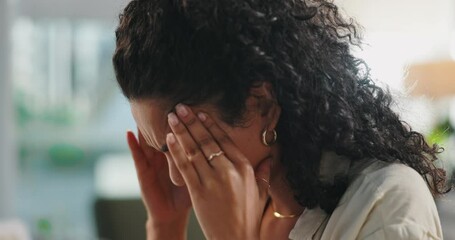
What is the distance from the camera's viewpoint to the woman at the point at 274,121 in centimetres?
97

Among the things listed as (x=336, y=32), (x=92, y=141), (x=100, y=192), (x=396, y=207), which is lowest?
(x=100, y=192)

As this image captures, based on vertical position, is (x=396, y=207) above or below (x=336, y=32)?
below

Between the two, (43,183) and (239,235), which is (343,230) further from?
(43,183)

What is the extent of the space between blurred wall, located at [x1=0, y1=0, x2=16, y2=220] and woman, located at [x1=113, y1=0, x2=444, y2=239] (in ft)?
7.79

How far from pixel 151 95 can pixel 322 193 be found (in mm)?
270

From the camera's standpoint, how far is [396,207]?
0.95 metres

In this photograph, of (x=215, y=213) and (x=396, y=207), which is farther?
(x=215, y=213)

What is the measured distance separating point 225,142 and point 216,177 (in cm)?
6

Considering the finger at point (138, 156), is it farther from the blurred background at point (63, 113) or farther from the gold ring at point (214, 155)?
the blurred background at point (63, 113)

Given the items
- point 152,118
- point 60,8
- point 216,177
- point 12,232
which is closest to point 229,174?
point 216,177

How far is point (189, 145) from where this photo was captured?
3.51 ft

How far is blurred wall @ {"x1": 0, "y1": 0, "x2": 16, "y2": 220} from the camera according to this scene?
10.9 feet

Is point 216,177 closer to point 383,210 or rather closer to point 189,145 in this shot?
point 189,145

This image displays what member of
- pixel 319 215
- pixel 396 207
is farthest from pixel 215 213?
pixel 396 207
